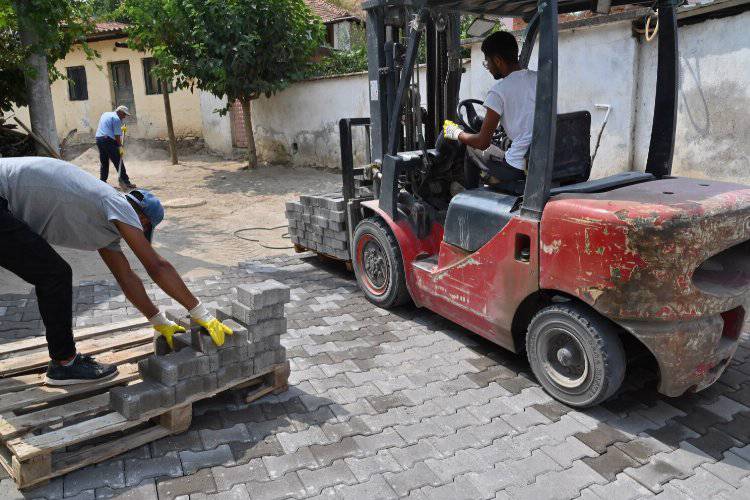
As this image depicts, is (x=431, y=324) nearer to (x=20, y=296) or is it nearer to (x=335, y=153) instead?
(x=20, y=296)

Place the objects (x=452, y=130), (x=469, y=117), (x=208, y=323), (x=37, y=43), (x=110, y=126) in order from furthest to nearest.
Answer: (x=110, y=126), (x=37, y=43), (x=469, y=117), (x=452, y=130), (x=208, y=323)

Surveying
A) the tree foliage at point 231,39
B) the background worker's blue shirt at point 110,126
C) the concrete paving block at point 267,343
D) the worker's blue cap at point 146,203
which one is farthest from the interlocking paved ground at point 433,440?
the tree foliage at point 231,39

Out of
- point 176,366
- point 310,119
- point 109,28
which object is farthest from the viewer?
point 109,28

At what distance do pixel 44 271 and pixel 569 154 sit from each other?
3132mm

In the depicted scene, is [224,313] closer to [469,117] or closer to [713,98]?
[469,117]

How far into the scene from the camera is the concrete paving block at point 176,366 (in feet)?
10.3

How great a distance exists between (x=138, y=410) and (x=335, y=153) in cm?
1183

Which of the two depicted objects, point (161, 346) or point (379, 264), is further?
point (379, 264)

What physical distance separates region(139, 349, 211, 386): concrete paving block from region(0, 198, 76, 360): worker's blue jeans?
0.52 metres

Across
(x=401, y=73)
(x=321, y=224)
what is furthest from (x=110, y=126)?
(x=401, y=73)

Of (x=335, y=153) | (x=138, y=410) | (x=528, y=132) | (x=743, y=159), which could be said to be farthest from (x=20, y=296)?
(x=335, y=153)

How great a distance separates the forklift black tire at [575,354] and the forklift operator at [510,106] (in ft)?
3.22

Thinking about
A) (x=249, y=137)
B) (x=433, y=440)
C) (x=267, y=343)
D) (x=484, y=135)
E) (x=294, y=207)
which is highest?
(x=484, y=135)

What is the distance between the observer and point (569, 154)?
3852 millimetres
